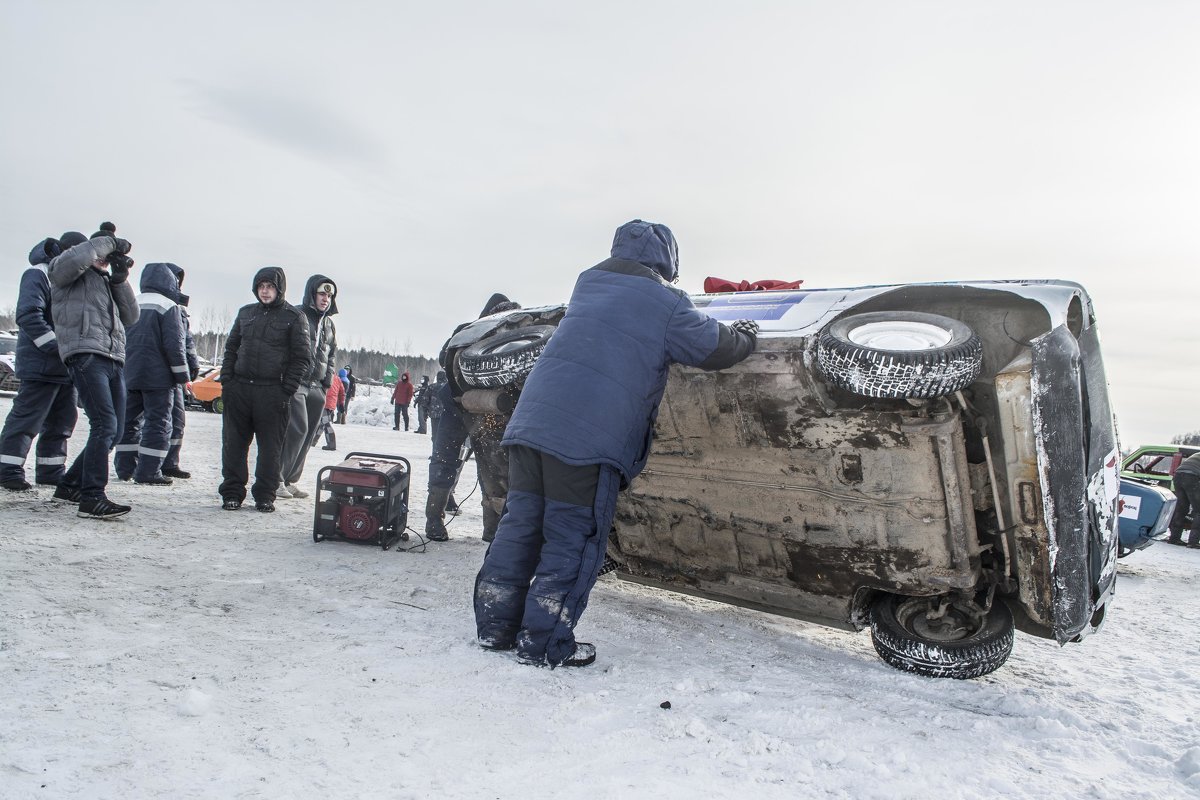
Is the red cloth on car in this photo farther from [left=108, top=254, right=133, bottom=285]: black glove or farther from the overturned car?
[left=108, top=254, right=133, bottom=285]: black glove

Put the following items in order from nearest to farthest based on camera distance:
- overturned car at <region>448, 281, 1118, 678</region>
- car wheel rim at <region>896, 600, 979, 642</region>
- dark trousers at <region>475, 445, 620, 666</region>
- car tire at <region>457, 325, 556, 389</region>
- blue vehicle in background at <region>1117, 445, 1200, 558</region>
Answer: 1. overturned car at <region>448, 281, 1118, 678</region>
2. dark trousers at <region>475, 445, 620, 666</region>
3. car wheel rim at <region>896, 600, 979, 642</region>
4. car tire at <region>457, 325, 556, 389</region>
5. blue vehicle in background at <region>1117, 445, 1200, 558</region>

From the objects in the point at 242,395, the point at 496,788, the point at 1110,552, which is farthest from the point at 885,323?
the point at 242,395

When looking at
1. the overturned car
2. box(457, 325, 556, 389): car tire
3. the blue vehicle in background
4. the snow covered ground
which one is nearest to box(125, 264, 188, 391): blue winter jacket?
the snow covered ground

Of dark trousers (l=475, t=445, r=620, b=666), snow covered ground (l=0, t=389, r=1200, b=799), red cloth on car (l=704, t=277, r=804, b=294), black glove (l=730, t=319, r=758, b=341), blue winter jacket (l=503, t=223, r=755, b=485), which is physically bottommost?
snow covered ground (l=0, t=389, r=1200, b=799)

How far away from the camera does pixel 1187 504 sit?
9961 millimetres

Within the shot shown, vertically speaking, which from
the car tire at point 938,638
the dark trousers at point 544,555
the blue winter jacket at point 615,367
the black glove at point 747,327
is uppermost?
the black glove at point 747,327

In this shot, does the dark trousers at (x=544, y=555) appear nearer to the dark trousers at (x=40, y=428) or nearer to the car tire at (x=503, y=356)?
the car tire at (x=503, y=356)

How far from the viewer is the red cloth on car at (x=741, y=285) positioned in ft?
12.1

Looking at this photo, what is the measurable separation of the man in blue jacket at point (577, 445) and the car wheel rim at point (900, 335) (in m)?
0.41

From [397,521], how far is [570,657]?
258 cm

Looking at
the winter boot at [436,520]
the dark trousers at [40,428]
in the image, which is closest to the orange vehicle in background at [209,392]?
the dark trousers at [40,428]

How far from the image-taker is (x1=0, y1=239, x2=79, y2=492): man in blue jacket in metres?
5.14

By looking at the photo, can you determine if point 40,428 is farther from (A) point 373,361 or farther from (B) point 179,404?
(A) point 373,361

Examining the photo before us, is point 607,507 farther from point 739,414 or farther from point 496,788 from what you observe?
point 496,788
